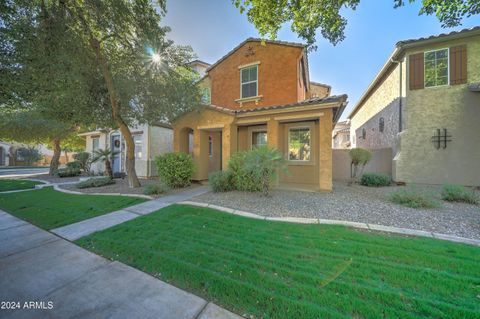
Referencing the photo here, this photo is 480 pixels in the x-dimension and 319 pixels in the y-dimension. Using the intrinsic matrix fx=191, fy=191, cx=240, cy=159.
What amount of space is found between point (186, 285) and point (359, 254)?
2806 millimetres

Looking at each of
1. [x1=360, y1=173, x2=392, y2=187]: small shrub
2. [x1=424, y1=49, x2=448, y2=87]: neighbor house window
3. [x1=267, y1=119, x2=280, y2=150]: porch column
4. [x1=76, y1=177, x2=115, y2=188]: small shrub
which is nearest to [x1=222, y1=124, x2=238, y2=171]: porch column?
[x1=267, y1=119, x2=280, y2=150]: porch column

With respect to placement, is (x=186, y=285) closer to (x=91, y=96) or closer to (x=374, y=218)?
(x=374, y=218)

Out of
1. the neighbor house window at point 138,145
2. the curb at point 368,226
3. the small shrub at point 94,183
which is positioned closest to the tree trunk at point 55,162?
the neighbor house window at point 138,145

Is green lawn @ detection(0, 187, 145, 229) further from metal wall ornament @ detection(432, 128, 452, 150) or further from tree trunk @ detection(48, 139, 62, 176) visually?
metal wall ornament @ detection(432, 128, 452, 150)

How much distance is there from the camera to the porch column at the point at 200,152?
10.4 meters

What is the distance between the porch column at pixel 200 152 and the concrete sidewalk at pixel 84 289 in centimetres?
687

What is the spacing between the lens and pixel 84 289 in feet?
8.39

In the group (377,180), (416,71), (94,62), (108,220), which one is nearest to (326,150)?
(377,180)

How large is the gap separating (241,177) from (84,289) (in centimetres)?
583

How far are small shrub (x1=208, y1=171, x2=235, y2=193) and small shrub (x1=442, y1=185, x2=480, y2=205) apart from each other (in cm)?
775

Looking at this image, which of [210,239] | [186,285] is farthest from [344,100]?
[186,285]

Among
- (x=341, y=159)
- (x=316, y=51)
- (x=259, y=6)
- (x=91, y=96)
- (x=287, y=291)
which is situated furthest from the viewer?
(x=341, y=159)

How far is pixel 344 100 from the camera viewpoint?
299 inches

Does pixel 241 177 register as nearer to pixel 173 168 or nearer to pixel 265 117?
pixel 265 117
